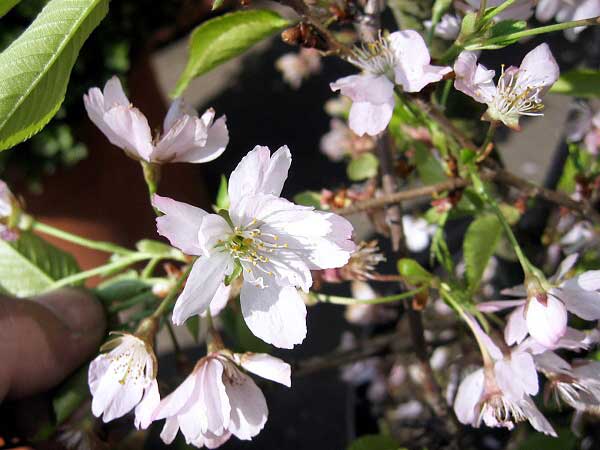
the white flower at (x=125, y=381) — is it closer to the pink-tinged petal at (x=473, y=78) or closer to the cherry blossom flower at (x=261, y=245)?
the cherry blossom flower at (x=261, y=245)

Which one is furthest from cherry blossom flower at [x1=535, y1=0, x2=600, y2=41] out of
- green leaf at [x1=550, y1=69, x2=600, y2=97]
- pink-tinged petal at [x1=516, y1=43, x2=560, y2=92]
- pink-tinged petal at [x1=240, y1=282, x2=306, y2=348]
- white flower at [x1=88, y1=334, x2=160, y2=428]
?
white flower at [x1=88, y1=334, x2=160, y2=428]

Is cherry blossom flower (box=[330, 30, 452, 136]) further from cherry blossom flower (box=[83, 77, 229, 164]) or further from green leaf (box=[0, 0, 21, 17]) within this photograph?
green leaf (box=[0, 0, 21, 17])

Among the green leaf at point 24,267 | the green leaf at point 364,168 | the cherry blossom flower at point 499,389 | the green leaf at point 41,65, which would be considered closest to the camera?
the green leaf at point 41,65

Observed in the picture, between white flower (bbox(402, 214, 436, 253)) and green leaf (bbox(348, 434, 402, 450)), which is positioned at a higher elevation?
green leaf (bbox(348, 434, 402, 450))

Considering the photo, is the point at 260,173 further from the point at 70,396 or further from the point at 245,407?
the point at 70,396

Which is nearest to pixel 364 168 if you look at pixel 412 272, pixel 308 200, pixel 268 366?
pixel 308 200

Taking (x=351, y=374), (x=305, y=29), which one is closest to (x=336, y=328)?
(x=351, y=374)

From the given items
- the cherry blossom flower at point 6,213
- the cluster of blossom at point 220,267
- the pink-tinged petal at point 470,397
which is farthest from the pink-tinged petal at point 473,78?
the cherry blossom flower at point 6,213

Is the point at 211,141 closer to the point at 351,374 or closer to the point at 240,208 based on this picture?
the point at 240,208
